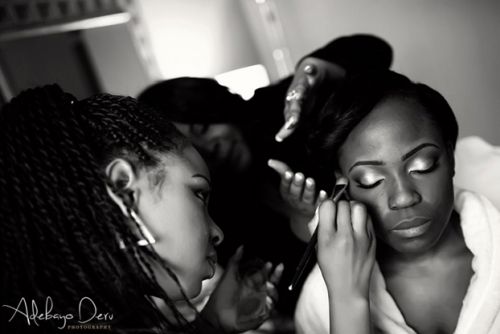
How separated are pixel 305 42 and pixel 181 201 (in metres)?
1.77

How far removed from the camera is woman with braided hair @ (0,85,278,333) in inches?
21.5

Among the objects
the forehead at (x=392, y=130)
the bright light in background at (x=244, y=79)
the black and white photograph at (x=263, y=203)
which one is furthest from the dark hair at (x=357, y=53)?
the bright light in background at (x=244, y=79)

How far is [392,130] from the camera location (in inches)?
27.7

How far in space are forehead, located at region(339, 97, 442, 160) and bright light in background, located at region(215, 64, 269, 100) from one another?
1.41m

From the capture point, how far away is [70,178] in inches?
22.4

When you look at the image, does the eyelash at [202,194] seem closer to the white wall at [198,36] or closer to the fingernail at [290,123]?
the fingernail at [290,123]

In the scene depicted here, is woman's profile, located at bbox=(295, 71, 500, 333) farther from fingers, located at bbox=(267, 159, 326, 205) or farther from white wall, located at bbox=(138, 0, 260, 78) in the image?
white wall, located at bbox=(138, 0, 260, 78)

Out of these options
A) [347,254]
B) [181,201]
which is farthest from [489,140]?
[181,201]

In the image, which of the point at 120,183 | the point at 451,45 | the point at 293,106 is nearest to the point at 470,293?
the point at 293,106

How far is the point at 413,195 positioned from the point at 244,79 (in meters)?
1.61

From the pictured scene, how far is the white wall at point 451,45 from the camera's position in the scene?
1365 millimetres

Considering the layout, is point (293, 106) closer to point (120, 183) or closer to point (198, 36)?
point (120, 183)
